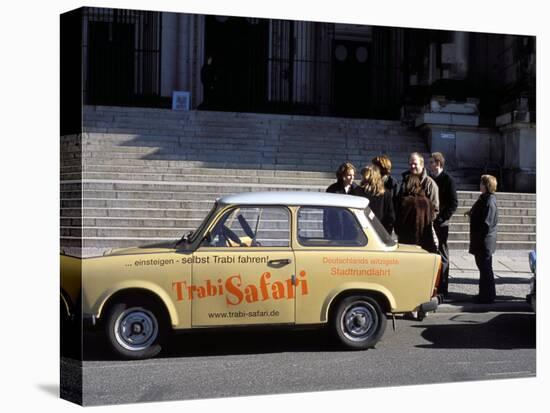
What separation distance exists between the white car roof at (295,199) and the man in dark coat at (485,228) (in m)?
1.93

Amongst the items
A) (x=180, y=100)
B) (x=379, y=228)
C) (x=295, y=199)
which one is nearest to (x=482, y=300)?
(x=379, y=228)

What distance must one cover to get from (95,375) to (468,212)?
4.54 meters

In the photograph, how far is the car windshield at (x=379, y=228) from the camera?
24.8 feet

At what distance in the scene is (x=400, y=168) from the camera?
8258 millimetres

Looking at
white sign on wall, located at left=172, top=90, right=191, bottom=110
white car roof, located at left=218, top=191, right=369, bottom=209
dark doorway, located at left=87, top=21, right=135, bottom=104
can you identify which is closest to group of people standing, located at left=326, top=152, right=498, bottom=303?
white car roof, located at left=218, top=191, right=369, bottom=209

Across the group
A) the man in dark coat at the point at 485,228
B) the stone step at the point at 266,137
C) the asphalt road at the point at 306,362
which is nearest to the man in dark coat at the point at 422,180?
the stone step at the point at 266,137

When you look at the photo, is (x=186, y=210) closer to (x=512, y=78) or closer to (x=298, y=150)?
(x=298, y=150)

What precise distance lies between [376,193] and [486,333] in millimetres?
1912

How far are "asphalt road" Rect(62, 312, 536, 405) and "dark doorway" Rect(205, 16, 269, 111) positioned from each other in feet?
15.4

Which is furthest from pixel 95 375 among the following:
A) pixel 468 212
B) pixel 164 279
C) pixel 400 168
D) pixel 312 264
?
pixel 468 212

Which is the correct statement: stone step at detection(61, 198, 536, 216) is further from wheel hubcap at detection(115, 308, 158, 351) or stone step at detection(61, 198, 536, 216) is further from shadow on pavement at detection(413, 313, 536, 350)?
shadow on pavement at detection(413, 313, 536, 350)

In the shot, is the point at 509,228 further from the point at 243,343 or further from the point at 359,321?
the point at 243,343

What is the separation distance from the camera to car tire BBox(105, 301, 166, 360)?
6.86 metres

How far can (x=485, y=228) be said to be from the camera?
8.98 metres
